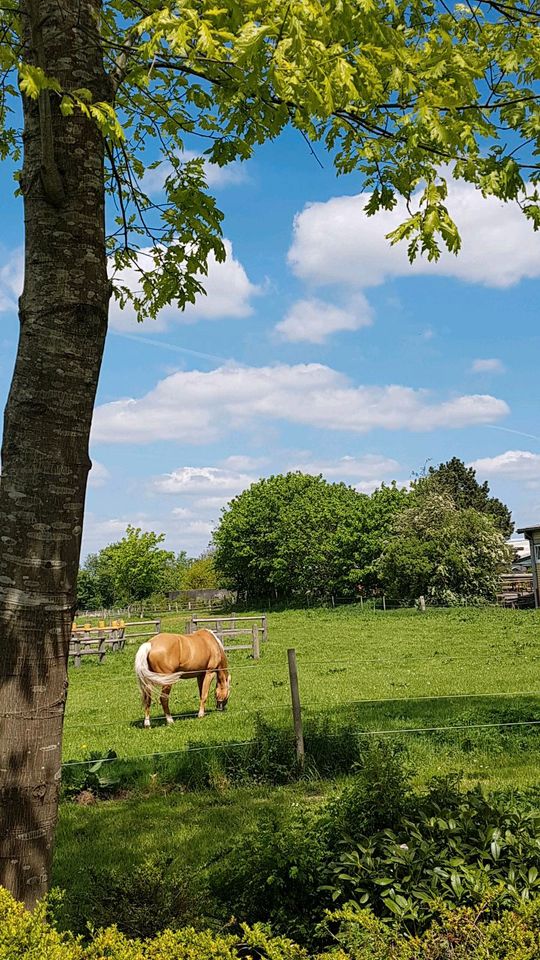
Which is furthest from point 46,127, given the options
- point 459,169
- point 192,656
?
point 192,656

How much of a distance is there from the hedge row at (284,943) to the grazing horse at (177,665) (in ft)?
33.6

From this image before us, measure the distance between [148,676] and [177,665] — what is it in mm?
547

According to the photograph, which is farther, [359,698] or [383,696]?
[383,696]

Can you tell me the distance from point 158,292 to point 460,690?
10.7 meters

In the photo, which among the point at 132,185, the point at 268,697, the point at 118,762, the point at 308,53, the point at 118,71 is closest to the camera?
the point at 308,53

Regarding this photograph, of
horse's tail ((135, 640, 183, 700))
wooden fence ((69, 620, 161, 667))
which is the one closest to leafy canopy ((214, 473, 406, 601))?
wooden fence ((69, 620, 161, 667))

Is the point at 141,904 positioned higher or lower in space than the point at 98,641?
higher

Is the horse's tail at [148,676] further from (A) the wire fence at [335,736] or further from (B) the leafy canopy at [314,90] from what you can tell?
(B) the leafy canopy at [314,90]

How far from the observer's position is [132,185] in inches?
206

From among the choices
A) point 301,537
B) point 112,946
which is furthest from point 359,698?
point 301,537

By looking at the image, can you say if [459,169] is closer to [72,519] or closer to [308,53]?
[308,53]

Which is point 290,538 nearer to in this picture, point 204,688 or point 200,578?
point 200,578

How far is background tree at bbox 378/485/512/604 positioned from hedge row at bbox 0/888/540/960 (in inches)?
1437

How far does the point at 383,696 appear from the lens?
13969mm
